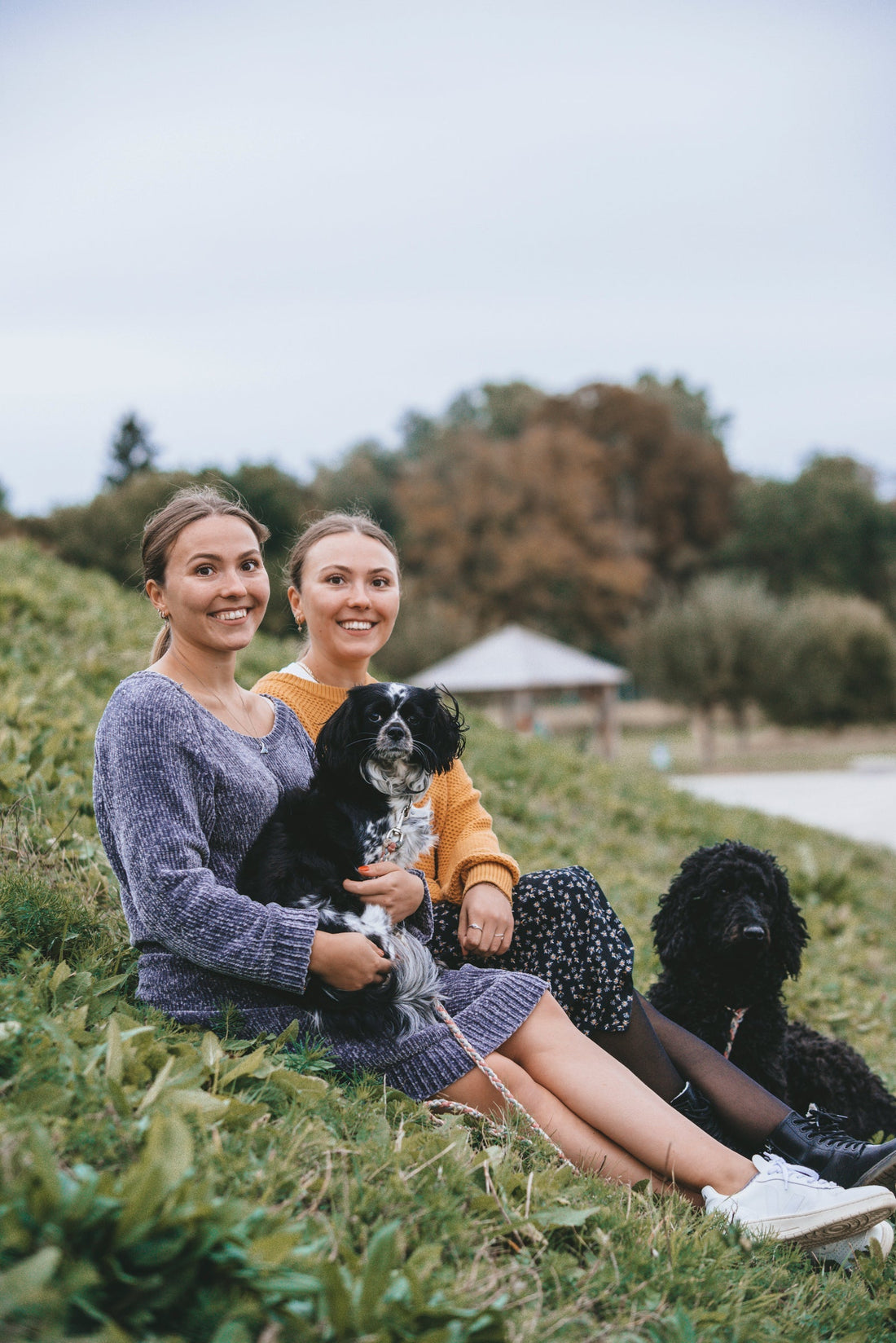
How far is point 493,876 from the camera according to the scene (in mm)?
3281

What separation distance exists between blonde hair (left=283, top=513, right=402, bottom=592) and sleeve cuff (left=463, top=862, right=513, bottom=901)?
1.23m

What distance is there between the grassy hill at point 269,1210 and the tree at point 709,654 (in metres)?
29.1

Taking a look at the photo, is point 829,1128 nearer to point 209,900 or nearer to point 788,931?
point 788,931

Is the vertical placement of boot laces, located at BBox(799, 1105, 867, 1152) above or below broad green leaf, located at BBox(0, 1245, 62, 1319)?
below

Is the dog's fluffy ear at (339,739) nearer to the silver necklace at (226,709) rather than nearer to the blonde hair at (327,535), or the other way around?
the silver necklace at (226,709)

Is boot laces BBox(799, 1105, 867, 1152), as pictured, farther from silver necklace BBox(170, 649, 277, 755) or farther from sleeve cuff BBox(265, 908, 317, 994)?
silver necklace BBox(170, 649, 277, 755)

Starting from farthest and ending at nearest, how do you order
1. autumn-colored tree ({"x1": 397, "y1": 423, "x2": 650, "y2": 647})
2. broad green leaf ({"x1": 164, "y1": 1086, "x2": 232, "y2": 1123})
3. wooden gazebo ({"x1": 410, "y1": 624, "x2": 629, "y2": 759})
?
autumn-colored tree ({"x1": 397, "y1": 423, "x2": 650, "y2": 647}) → wooden gazebo ({"x1": 410, "y1": 624, "x2": 629, "y2": 759}) → broad green leaf ({"x1": 164, "y1": 1086, "x2": 232, "y2": 1123})

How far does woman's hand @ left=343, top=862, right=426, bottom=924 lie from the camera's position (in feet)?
9.46

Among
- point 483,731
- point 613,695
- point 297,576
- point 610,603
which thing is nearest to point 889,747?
point 610,603

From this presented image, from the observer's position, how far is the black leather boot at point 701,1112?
10.4 feet

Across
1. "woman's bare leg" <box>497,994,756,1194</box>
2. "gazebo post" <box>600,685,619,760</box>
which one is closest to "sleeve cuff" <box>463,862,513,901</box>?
"woman's bare leg" <box>497,994,756,1194</box>

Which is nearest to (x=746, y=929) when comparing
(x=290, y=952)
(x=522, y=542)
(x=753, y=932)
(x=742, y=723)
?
(x=753, y=932)

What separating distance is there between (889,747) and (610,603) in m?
12.4

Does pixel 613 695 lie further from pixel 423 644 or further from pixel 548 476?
pixel 548 476
